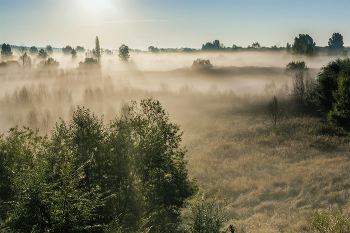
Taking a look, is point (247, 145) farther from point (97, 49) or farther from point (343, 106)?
point (97, 49)

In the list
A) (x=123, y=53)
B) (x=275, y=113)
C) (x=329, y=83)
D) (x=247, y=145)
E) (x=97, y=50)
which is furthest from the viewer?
(x=123, y=53)

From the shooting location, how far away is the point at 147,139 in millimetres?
21172

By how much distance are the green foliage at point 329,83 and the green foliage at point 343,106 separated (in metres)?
3.92

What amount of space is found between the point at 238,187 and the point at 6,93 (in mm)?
100266

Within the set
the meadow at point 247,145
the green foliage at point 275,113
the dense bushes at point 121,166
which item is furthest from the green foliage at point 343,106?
the dense bushes at point 121,166

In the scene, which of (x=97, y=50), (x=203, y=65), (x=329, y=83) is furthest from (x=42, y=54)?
(x=329, y=83)

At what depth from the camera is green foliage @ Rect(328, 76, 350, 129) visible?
4638 cm

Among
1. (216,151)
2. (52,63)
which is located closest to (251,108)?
(216,151)

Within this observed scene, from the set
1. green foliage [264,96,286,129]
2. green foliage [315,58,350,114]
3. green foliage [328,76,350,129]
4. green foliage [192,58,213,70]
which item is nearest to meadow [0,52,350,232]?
green foliage [264,96,286,129]

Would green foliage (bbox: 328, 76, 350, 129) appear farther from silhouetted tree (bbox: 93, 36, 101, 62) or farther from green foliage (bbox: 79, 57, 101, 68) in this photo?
silhouetted tree (bbox: 93, 36, 101, 62)

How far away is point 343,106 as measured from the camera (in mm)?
47000

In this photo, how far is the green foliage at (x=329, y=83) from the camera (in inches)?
2078

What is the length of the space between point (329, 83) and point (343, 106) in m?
8.70

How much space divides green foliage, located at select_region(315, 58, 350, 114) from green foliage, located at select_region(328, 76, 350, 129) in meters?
3.92
